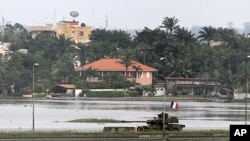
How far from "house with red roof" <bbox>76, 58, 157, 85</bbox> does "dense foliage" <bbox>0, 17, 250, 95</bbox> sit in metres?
1.49

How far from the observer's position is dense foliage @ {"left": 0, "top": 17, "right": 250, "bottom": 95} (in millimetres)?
163125

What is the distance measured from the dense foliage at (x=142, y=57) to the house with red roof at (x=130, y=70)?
1486 mm

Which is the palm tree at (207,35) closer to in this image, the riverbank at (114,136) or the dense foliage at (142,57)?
the dense foliage at (142,57)

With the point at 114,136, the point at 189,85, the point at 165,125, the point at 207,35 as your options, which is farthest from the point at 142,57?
the point at 114,136

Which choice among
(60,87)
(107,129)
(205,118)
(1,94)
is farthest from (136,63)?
(107,129)

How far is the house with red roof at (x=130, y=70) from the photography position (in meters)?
163

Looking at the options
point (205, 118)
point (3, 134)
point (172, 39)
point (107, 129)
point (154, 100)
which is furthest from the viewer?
point (172, 39)

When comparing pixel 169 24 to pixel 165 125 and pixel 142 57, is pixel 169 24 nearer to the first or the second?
pixel 142 57

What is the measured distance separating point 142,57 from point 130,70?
9.50m

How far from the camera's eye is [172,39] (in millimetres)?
180500

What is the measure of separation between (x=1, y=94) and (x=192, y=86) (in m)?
34.7

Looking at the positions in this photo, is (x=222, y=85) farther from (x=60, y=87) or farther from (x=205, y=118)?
(x=205, y=118)

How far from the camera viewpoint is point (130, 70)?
165 meters

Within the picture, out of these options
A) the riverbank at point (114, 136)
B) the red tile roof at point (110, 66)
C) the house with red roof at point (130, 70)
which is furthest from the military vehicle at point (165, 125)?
the house with red roof at point (130, 70)
